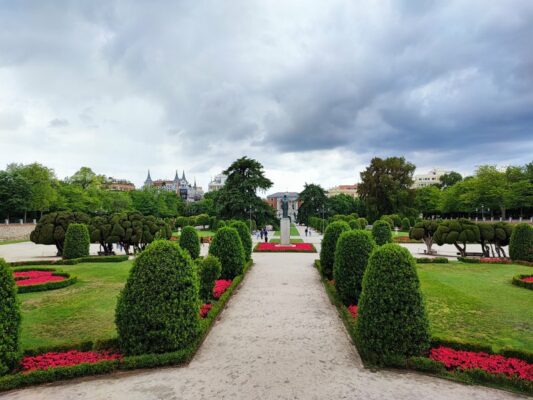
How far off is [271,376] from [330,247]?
9.30m

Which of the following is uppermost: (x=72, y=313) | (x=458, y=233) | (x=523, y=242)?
(x=458, y=233)

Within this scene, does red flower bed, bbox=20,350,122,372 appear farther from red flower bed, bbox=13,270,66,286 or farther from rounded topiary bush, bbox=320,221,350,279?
rounded topiary bush, bbox=320,221,350,279

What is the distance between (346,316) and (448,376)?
120 inches

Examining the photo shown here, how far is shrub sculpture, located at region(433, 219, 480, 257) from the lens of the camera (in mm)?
20109

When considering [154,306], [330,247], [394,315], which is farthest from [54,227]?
[394,315]

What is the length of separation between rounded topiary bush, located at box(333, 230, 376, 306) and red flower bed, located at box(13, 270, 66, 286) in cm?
1097

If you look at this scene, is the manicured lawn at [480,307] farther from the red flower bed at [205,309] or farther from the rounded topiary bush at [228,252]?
the rounded topiary bush at [228,252]

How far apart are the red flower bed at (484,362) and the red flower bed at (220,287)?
6.50m

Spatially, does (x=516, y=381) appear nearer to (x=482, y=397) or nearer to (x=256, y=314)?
(x=482, y=397)

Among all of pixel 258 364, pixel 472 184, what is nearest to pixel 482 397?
pixel 258 364

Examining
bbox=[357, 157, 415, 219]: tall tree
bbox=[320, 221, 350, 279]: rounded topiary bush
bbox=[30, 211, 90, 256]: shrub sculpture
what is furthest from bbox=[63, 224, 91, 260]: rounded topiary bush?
bbox=[357, 157, 415, 219]: tall tree

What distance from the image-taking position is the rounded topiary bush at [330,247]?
14.5 metres

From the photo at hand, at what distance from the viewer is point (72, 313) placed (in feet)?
31.5

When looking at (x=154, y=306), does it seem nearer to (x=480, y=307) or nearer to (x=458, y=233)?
(x=480, y=307)
